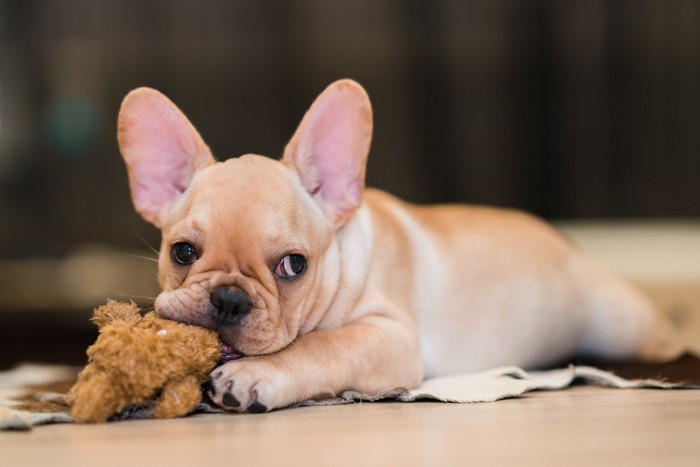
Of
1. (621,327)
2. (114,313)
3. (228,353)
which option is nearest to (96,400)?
(114,313)

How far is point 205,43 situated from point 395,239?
Result: 4317 millimetres

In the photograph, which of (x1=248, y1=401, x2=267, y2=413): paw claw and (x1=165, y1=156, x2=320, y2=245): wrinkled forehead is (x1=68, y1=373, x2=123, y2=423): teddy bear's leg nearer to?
(x1=248, y1=401, x2=267, y2=413): paw claw

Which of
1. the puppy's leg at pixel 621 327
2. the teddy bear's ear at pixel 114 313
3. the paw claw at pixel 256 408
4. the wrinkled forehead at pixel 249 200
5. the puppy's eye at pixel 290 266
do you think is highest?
the wrinkled forehead at pixel 249 200

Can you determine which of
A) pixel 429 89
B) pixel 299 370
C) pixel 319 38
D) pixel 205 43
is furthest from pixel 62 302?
pixel 299 370

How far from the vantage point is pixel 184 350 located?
6.08ft

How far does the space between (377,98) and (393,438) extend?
16.1ft

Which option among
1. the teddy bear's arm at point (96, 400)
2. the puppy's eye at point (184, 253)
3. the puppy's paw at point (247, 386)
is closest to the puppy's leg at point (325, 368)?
the puppy's paw at point (247, 386)

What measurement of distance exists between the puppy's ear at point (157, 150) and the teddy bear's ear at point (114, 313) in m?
0.52

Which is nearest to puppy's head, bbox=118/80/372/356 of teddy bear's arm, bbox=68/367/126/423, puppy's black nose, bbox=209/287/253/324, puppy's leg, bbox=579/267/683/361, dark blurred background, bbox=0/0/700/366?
puppy's black nose, bbox=209/287/253/324

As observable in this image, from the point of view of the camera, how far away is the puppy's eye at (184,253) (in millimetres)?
2156

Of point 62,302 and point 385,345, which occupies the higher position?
point 385,345

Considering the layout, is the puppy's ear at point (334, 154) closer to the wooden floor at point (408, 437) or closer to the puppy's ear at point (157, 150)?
the puppy's ear at point (157, 150)

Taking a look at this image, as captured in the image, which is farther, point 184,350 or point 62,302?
point 62,302

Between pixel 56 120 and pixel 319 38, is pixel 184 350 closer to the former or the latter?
pixel 319 38
